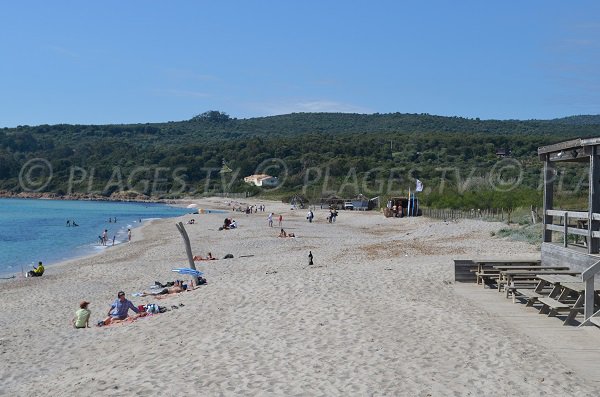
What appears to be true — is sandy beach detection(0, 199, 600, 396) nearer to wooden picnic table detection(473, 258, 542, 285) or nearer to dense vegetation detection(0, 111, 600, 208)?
wooden picnic table detection(473, 258, 542, 285)

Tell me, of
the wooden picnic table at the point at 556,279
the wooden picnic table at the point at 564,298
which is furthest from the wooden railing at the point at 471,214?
the wooden picnic table at the point at 564,298

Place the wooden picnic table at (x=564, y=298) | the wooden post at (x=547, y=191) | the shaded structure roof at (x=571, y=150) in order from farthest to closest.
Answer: the wooden post at (x=547, y=191) → the shaded structure roof at (x=571, y=150) → the wooden picnic table at (x=564, y=298)

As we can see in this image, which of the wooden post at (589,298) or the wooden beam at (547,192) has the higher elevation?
the wooden beam at (547,192)

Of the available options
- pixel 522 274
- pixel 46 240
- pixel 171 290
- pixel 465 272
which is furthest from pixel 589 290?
pixel 46 240

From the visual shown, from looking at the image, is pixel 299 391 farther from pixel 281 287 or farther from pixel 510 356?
pixel 281 287

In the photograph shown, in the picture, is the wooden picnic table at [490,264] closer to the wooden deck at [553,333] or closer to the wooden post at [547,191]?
the wooden post at [547,191]

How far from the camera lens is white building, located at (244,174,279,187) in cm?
10431

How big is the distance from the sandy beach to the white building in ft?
284

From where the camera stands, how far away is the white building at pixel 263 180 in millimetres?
104312

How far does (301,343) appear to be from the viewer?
27.2 feet

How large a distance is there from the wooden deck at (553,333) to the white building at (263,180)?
9283cm

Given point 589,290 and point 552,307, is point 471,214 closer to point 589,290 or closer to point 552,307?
point 552,307

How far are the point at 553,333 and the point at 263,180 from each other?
9652 centimetres

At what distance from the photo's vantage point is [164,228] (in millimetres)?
46688
